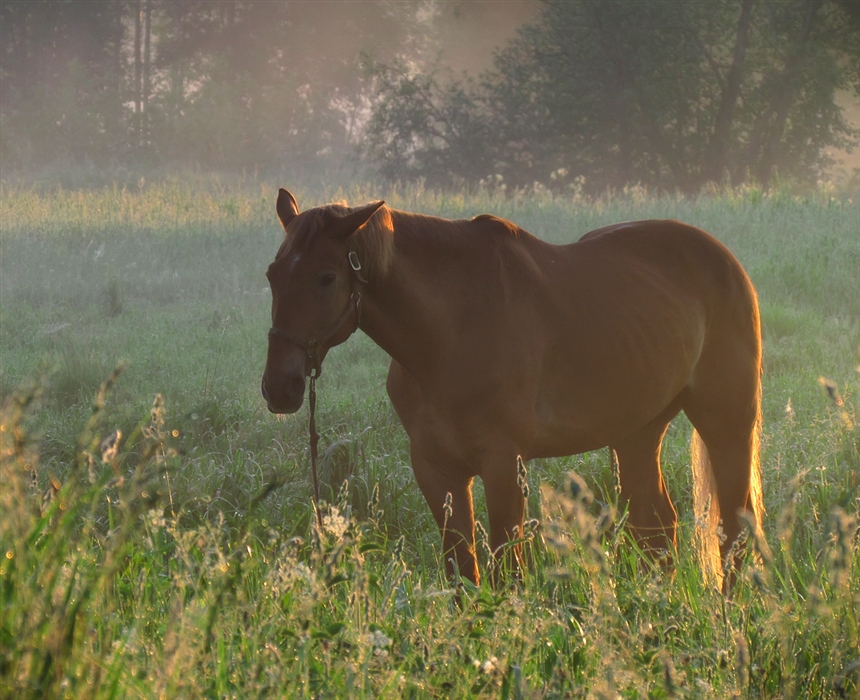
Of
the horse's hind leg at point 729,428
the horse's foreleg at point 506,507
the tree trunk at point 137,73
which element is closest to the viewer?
the horse's foreleg at point 506,507

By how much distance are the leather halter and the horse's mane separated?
0.06 m

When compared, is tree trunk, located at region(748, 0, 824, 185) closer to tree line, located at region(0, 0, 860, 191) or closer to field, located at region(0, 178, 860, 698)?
tree line, located at region(0, 0, 860, 191)

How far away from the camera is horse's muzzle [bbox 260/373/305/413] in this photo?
9.87 feet

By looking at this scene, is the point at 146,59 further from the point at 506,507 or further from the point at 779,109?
the point at 506,507

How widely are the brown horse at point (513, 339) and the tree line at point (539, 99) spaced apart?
1832 centimetres

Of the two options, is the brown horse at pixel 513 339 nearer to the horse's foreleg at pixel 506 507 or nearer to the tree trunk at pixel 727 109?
the horse's foreleg at pixel 506 507

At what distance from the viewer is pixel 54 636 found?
1.59 m

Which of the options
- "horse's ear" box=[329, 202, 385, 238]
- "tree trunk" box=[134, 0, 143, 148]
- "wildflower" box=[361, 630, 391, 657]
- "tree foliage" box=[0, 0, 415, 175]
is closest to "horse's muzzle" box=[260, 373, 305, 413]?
"horse's ear" box=[329, 202, 385, 238]

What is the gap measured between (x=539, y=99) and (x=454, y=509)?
24384mm

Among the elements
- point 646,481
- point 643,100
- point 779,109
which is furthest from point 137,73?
point 646,481

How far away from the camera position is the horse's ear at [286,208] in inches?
133

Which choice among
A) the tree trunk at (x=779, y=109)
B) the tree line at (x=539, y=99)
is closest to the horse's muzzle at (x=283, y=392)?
the tree line at (x=539, y=99)

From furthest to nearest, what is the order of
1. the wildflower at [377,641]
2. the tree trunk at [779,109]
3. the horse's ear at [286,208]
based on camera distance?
1. the tree trunk at [779,109]
2. the horse's ear at [286,208]
3. the wildflower at [377,641]

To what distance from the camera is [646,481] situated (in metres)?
4.37
